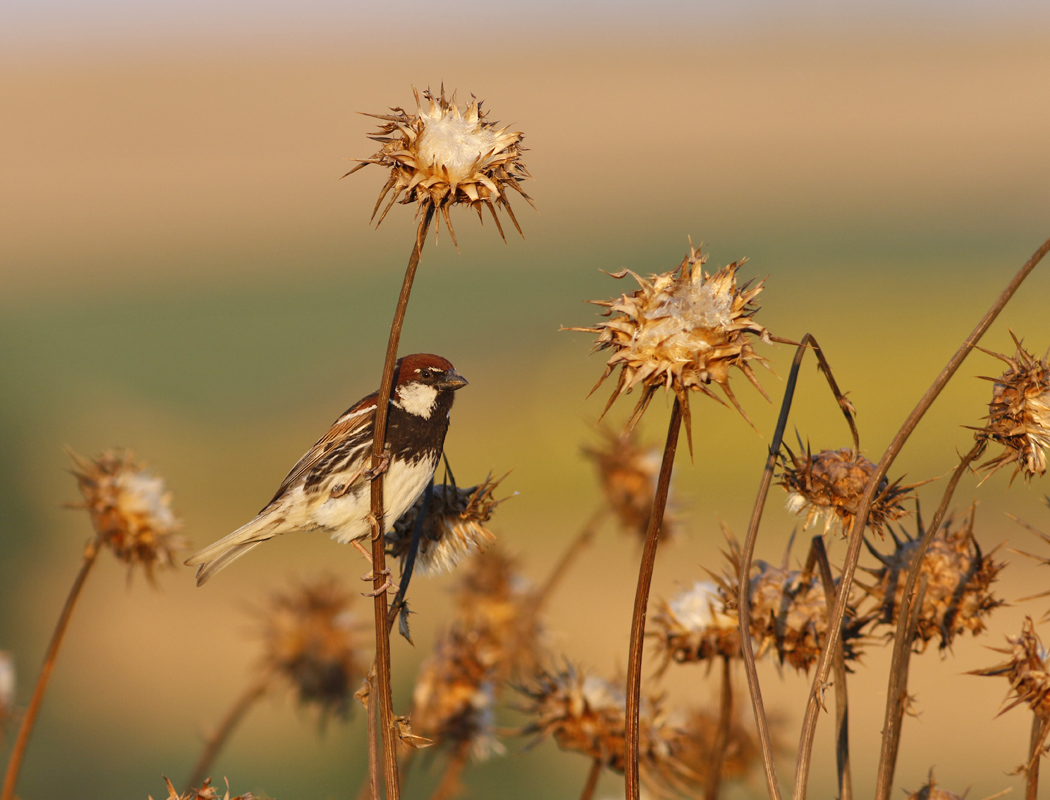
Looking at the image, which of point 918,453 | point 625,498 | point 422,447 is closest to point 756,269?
point 918,453

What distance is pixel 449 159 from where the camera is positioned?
2623 mm

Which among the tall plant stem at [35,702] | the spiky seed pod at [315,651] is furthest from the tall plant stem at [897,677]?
the spiky seed pod at [315,651]

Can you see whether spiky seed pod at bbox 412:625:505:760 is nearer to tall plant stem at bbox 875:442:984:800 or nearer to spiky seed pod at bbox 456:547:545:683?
spiky seed pod at bbox 456:547:545:683

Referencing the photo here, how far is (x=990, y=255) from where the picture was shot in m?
37.2

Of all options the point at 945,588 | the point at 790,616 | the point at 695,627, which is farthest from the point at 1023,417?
the point at 695,627

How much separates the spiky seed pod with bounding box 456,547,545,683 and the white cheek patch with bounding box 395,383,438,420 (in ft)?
3.08

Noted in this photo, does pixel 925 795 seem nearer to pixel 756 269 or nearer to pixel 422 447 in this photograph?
pixel 422 447

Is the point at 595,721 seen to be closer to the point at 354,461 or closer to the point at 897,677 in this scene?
the point at 354,461

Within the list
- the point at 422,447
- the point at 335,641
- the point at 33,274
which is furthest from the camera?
the point at 33,274

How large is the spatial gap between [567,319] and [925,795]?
31469 mm

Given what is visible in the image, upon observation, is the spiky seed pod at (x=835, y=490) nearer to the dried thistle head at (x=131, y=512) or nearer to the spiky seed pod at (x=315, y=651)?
the dried thistle head at (x=131, y=512)

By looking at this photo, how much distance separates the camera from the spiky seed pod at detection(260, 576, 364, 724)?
5836 mm

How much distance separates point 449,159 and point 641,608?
121 centimetres

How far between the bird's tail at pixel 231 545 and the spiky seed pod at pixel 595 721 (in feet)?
4.44
